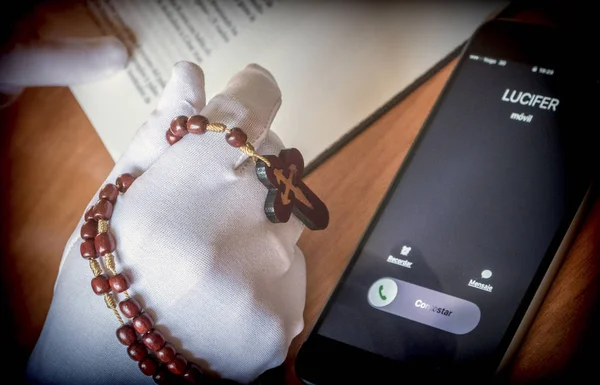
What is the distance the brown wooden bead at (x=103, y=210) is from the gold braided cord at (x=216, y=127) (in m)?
0.08

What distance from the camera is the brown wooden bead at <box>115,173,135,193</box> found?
36cm

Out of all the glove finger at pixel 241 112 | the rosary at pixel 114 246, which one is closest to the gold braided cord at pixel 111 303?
the rosary at pixel 114 246

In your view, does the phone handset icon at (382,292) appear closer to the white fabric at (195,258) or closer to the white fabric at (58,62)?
the white fabric at (195,258)

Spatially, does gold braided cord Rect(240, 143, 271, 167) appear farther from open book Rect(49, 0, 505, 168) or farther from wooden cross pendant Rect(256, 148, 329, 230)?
open book Rect(49, 0, 505, 168)

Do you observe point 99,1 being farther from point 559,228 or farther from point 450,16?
point 559,228

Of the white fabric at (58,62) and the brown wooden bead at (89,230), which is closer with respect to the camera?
the brown wooden bead at (89,230)

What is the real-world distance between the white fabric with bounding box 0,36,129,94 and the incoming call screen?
12.3 inches

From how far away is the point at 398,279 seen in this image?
38 cm

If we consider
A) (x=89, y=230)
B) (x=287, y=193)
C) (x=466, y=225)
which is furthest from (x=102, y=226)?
(x=466, y=225)

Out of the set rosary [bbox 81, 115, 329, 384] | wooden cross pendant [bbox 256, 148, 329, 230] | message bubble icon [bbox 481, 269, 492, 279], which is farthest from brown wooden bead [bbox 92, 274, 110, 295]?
message bubble icon [bbox 481, 269, 492, 279]

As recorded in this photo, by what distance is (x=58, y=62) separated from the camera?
541 millimetres

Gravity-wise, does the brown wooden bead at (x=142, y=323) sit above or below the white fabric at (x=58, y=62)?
below

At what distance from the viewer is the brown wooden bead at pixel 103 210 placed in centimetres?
34

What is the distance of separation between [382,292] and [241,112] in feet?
0.49
